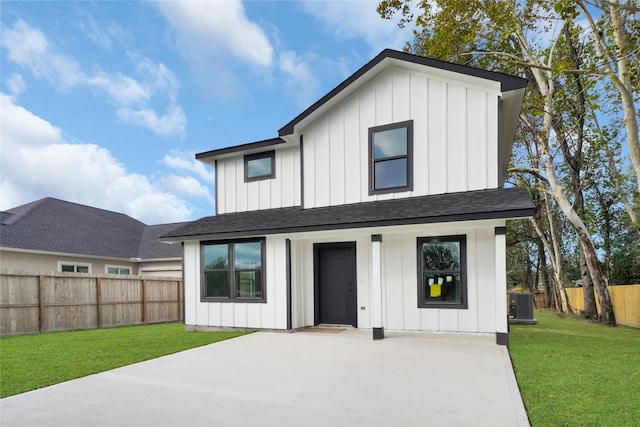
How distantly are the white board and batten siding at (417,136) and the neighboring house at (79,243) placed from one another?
10.5m

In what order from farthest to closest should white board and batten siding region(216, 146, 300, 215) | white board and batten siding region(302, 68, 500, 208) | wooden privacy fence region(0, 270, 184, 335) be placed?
white board and batten siding region(216, 146, 300, 215), wooden privacy fence region(0, 270, 184, 335), white board and batten siding region(302, 68, 500, 208)

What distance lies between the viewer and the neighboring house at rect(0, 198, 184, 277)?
13.9 m

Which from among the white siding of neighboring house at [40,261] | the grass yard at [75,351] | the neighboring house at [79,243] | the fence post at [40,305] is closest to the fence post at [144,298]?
the grass yard at [75,351]

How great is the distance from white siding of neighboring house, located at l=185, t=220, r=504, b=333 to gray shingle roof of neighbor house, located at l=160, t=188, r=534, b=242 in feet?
1.10

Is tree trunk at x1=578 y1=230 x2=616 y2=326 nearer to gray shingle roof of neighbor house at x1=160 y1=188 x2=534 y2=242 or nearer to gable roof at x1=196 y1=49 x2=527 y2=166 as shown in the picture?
gable roof at x1=196 y1=49 x2=527 y2=166

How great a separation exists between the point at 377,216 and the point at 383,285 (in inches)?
73.7

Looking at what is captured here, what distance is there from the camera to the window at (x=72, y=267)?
14.8m

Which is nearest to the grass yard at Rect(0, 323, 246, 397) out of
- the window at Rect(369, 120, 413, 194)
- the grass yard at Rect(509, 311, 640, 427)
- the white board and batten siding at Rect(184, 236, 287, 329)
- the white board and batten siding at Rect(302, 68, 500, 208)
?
the white board and batten siding at Rect(184, 236, 287, 329)

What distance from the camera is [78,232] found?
658 inches

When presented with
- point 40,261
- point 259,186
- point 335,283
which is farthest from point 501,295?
point 40,261

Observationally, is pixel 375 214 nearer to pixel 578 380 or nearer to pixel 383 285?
pixel 383 285

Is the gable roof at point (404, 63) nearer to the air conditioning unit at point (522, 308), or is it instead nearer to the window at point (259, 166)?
the window at point (259, 166)

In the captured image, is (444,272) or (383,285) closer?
(444,272)

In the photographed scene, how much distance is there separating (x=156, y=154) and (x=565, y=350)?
27.8 metres
